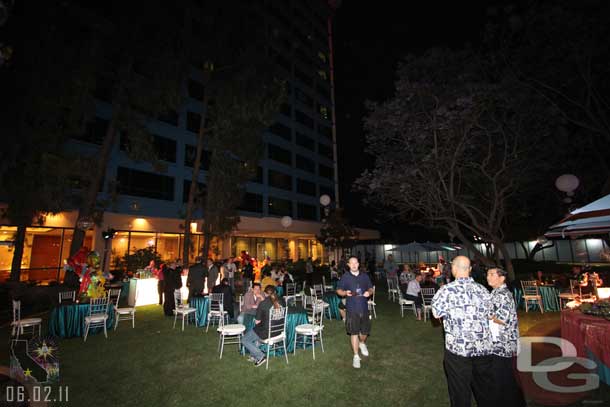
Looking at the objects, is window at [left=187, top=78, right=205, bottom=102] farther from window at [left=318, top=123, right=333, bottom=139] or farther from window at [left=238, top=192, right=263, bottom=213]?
window at [left=318, top=123, right=333, bottom=139]

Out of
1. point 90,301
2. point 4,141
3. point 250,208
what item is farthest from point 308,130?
point 90,301

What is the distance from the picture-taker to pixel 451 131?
413 inches

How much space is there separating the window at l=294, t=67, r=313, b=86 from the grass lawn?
35.2m

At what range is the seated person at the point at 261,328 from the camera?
532 centimetres

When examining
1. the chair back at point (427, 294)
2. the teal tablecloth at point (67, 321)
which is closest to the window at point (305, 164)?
the chair back at point (427, 294)

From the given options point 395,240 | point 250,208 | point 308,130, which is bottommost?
point 395,240

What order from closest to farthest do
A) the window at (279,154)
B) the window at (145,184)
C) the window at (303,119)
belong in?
the window at (145,184)
the window at (279,154)
the window at (303,119)

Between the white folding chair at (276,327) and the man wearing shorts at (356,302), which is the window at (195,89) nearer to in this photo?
the white folding chair at (276,327)

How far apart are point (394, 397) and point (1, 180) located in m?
14.3

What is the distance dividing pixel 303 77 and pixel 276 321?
3710 cm

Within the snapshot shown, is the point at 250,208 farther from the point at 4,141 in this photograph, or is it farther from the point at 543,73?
the point at 543,73

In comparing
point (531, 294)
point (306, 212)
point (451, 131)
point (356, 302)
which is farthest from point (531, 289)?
point (306, 212)

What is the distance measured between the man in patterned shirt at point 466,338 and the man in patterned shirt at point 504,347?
0.34 ft

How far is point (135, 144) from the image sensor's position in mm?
12367
